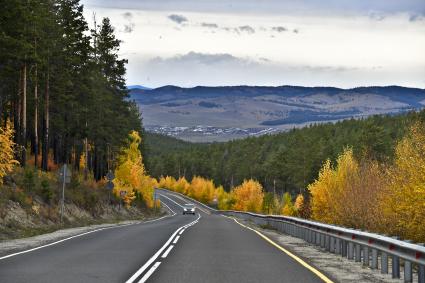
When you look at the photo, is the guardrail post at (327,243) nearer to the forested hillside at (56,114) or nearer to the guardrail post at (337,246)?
the guardrail post at (337,246)

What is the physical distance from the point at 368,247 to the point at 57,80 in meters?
40.6

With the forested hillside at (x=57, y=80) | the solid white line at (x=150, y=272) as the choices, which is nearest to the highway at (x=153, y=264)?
the solid white line at (x=150, y=272)

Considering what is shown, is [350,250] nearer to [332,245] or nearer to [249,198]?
[332,245]

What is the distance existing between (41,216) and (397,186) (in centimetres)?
1911

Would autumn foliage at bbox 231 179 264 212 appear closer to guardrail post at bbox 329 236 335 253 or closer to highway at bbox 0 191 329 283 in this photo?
highway at bbox 0 191 329 283

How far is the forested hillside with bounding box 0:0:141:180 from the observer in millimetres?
39906

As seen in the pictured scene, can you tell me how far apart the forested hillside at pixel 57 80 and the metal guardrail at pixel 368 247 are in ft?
69.4

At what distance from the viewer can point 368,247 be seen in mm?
15469

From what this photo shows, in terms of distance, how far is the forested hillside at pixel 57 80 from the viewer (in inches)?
1571

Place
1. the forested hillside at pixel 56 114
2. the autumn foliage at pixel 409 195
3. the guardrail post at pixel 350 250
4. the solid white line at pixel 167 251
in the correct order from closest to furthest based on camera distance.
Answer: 1. the guardrail post at pixel 350 250
2. the solid white line at pixel 167 251
3. the autumn foliage at pixel 409 195
4. the forested hillside at pixel 56 114

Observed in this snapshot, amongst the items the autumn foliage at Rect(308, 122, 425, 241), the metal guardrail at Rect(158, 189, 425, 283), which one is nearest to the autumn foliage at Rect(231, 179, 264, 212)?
the autumn foliage at Rect(308, 122, 425, 241)

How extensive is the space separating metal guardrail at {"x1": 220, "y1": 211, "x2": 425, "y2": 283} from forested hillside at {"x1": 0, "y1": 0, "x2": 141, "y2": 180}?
21159 millimetres

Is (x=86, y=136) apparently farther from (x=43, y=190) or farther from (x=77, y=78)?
(x=43, y=190)

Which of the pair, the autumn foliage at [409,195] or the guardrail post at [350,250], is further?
the autumn foliage at [409,195]
